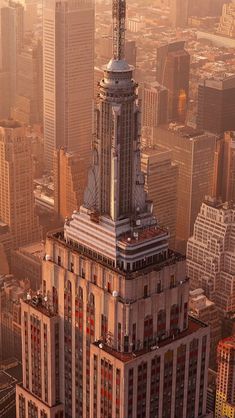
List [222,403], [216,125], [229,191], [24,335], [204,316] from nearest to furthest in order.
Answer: [24,335] → [222,403] → [204,316] → [229,191] → [216,125]

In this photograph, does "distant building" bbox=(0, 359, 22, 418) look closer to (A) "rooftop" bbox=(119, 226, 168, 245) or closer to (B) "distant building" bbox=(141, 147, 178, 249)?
(B) "distant building" bbox=(141, 147, 178, 249)

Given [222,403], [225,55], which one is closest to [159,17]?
[225,55]

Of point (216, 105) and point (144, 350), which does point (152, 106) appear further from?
point (144, 350)

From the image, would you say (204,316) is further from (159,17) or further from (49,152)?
(159,17)

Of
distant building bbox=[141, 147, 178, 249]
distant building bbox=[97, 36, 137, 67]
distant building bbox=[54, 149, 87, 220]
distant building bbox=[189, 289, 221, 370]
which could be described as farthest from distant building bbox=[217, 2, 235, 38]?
distant building bbox=[189, 289, 221, 370]

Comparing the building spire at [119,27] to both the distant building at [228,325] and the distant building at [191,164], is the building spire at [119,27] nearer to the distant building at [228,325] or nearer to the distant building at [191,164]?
the distant building at [228,325]

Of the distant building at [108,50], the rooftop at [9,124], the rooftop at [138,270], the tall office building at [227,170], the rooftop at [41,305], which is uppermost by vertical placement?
the rooftop at [138,270]

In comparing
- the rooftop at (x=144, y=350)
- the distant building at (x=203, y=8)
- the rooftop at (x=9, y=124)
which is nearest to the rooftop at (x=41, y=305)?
the rooftop at (x=144, y=350)

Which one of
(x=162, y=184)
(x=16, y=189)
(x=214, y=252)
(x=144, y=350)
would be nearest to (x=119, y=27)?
(x=144, y=350)
